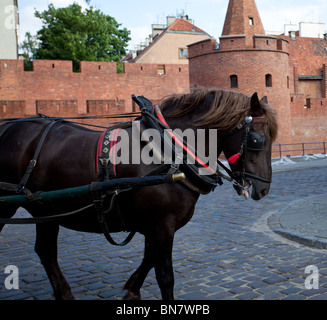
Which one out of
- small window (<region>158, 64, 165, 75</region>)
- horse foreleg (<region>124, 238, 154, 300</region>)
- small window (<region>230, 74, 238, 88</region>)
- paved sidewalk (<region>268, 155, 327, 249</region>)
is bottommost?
paved sidewalk (<region>268, 155, 327, 249</region>)

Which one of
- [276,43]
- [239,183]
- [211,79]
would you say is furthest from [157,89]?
[239,183]

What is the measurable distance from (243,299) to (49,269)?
1802 millimetres

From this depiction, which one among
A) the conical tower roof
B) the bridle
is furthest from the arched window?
the bridle

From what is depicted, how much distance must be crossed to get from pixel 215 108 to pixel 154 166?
0.70 m

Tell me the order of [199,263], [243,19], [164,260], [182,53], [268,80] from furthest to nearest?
[182,53] < [243,19] < [268,80] < [199,263] < [164,260]

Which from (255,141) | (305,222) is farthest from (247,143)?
(305,222)

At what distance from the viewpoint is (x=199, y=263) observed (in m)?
5.19

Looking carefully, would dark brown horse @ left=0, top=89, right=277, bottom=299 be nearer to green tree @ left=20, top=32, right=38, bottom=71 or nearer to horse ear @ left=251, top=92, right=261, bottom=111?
horse ear @ left=251, top=92, right=261, bottom=111

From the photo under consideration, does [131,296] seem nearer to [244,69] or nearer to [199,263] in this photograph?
[199,263]

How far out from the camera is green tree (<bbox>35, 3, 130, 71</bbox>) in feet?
118

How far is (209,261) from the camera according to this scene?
17.2 ft

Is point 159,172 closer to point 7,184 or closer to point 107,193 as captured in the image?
point 107,193

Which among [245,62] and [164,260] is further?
[245,62]

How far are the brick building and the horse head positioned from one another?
72.2 feet
